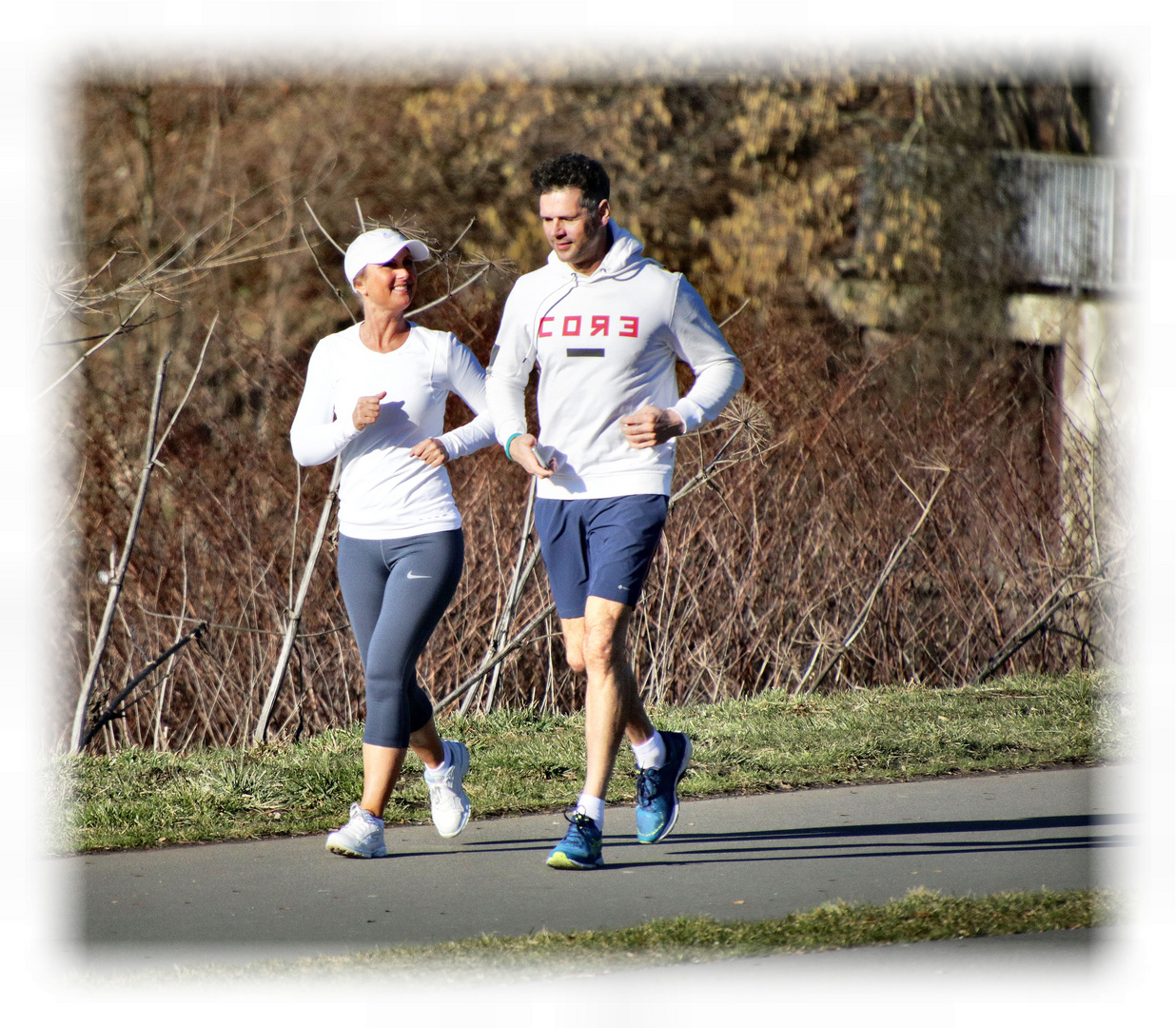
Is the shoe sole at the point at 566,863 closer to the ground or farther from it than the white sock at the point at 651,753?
closer to the ground

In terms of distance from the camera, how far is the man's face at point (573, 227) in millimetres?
4906

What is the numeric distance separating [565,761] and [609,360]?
2072mm

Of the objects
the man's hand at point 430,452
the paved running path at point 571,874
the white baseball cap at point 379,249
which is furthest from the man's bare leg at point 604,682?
the white baseball cap at point 379,249

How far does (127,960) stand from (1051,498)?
24.6 feet

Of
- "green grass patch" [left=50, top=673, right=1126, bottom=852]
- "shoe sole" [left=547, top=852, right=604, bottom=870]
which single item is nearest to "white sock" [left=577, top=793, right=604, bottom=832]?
"shoe sole" [left=547, top=852, right=604, bottom=870]

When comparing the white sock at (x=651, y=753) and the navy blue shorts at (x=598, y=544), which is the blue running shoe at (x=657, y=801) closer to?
the white sock at (x=651, y=753)

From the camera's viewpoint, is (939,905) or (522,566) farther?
(522,566)

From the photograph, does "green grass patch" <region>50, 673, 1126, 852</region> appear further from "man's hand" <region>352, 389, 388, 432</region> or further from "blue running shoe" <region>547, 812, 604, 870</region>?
"man's hand" <region>352, 389, 388, 432</region>

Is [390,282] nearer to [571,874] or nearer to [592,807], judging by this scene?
[592,807]

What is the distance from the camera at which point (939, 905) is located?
427 centimetres

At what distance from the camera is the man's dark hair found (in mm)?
4875

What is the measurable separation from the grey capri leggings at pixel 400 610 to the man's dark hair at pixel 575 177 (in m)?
1.12

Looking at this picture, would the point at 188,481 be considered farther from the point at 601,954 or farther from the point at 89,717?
the point at 601,954

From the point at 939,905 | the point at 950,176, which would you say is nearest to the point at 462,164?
the point at 950,176
